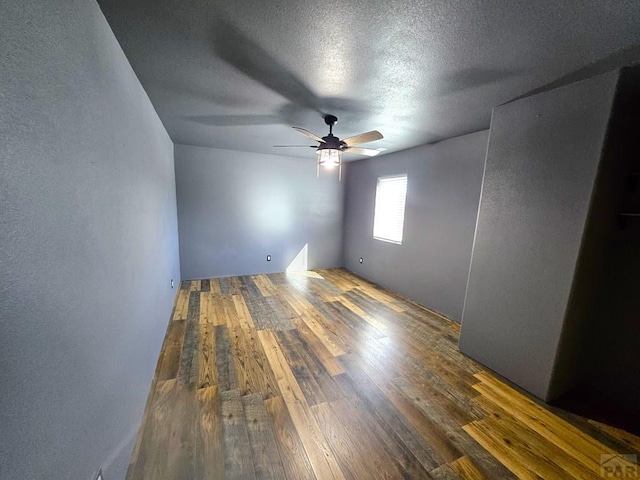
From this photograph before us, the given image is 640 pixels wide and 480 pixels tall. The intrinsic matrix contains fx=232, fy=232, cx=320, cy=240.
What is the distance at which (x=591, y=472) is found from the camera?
4.37 ft

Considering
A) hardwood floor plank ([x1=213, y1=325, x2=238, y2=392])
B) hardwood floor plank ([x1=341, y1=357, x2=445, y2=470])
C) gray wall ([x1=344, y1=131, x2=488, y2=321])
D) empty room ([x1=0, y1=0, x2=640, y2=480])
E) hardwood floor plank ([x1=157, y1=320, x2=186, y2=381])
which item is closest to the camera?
empty room ([x1=0, y1=0, x2=640, y2=480])

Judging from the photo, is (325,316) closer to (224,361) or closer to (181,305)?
(224,361)

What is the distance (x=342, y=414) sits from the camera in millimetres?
1648

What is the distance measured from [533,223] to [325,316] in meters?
2.33

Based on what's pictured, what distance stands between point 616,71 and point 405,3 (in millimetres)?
1500

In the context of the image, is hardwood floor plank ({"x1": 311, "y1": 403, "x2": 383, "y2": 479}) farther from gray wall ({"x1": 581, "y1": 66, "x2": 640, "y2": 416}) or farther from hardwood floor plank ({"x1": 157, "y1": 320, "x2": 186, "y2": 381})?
gray wall ({"x1": 581, "y1": 66, "x2": 640, "y2": 416})

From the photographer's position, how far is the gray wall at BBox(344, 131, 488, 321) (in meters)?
2.84

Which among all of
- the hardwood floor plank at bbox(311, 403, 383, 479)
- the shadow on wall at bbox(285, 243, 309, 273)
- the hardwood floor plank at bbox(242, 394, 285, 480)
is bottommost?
the hardwood floor plank at bbox(242, 394, 285, 480)

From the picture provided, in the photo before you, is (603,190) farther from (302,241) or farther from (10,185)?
(302,241)

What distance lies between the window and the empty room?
3.00ft

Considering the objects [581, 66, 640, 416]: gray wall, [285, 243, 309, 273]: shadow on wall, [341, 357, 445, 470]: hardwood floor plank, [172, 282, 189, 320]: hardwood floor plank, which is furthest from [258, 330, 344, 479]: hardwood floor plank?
[285, 243, 309, 273]: shadow on wall

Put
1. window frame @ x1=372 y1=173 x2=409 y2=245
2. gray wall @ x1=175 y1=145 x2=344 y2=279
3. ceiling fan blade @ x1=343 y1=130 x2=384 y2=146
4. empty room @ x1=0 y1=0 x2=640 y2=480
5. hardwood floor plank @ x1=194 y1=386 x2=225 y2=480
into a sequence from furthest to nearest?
1. gray wall @ x1=175 y1=145 x2=344 y2=279
2. window frame @ x1=372 y1=173 x2=409 y2=245
3. ceiling fan blade @ x1=343 y1=130 x2=384 y2=146
4. hardwood floor plank @ x1=194 y1=386 x2=225 y2=480
5. empty room @ x1=0 y1=0 x2=640 y2=480

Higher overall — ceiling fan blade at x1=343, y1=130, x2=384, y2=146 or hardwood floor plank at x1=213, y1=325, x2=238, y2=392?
ceiling fan blade at x1=343, y1=130, x2=384, y2=146

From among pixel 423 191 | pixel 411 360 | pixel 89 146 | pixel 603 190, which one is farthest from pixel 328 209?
pixel 89 146
